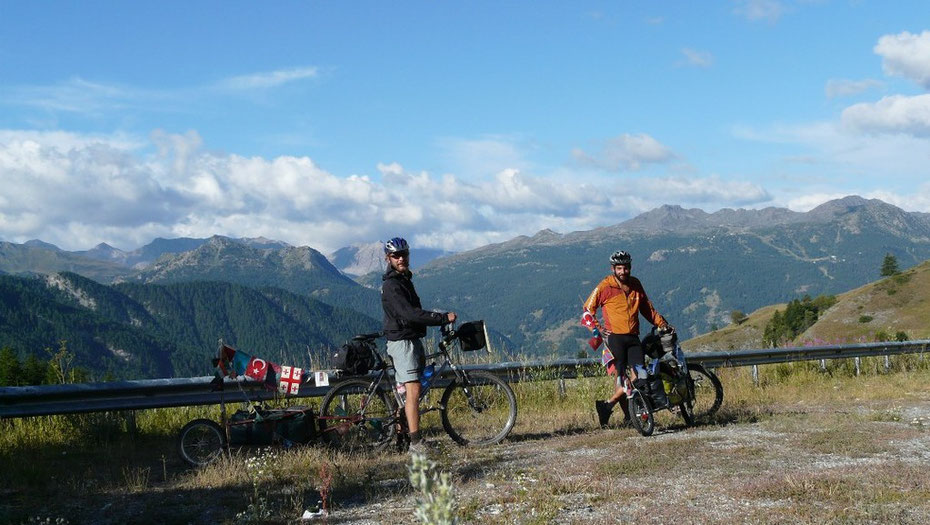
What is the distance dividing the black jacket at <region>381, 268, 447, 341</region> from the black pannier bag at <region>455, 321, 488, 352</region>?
0.69 m

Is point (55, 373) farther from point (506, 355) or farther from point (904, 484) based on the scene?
point (904, 484)

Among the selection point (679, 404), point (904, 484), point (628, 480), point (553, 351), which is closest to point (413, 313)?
point (628, 480)

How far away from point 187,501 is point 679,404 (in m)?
5.94

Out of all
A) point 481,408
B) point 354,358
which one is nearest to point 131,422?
point 354,358

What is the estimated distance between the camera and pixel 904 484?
644cm

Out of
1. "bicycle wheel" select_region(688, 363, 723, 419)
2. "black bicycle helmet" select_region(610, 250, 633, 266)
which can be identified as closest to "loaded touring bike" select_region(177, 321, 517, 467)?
"black bicycle helmet" select_region(610, 250, 633, 266)

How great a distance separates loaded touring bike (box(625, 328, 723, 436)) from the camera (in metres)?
9.71

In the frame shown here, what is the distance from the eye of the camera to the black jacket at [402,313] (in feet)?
→ 28.3

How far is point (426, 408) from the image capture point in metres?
9.50

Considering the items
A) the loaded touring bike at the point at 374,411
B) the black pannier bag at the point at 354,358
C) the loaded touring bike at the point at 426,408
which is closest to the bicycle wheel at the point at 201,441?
the loaded touring bike at the point at 374,411

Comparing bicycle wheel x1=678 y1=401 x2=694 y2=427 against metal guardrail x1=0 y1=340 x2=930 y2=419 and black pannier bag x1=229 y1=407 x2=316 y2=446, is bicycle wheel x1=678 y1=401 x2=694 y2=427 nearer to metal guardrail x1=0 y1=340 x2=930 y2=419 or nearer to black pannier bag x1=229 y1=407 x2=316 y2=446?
metal guardrail x1=0 y1=340 x2=930 y2=419

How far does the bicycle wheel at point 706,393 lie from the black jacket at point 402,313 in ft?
13.1

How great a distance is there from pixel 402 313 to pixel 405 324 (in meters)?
0.19

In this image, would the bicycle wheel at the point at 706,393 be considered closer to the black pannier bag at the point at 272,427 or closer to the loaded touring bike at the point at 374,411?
the loaded touring bike at the point at 374,411
